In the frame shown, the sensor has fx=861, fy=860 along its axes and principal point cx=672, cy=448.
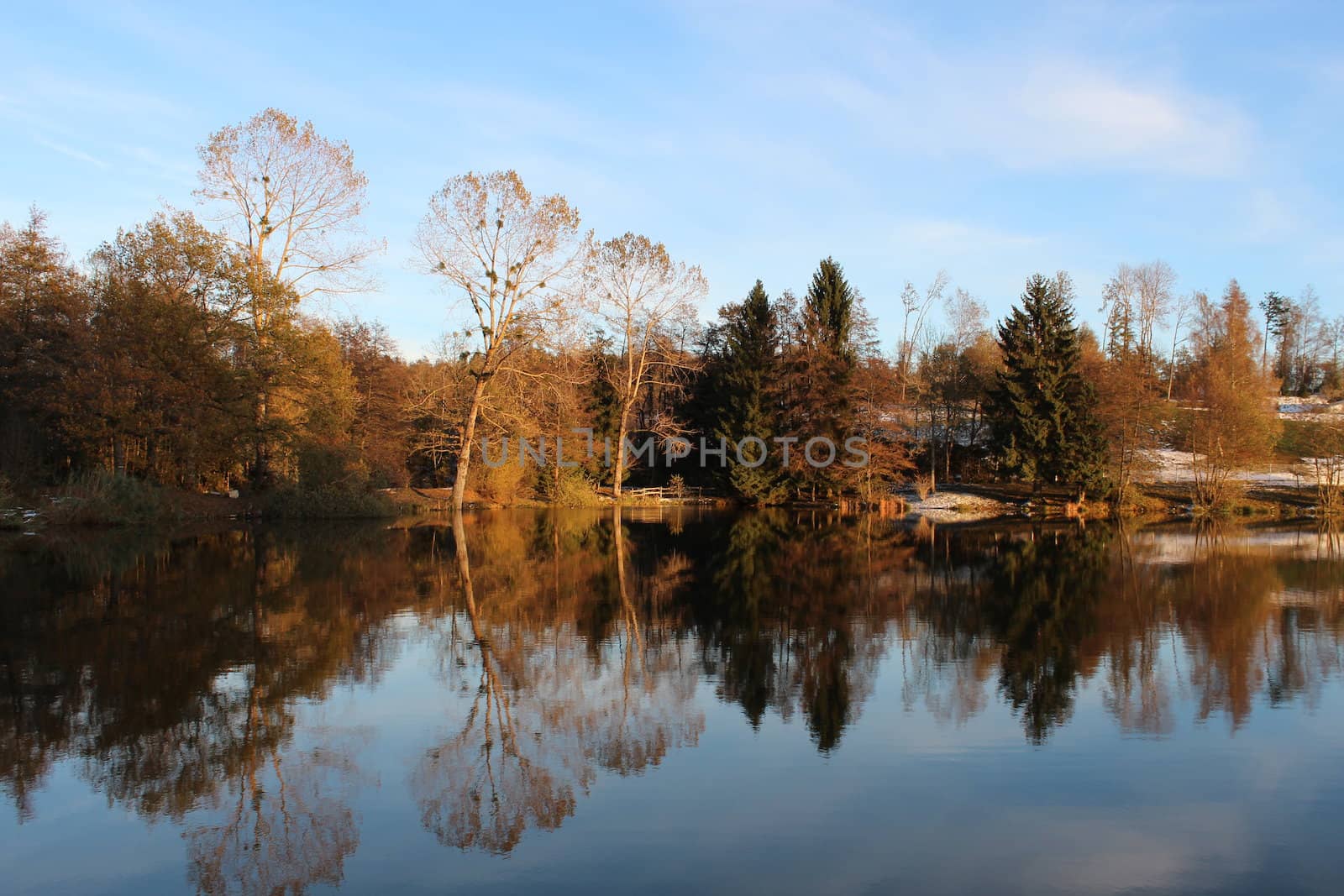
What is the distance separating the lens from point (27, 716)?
577cm

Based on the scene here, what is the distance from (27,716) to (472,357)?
77.4 ft

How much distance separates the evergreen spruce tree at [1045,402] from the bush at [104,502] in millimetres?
27326

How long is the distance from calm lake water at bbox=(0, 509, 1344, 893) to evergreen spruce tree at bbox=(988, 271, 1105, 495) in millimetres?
19381

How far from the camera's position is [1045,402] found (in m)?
31.3

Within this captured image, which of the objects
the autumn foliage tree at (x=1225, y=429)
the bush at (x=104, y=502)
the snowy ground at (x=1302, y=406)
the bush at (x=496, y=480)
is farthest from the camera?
the snowy ground at (x=1302, y=406)

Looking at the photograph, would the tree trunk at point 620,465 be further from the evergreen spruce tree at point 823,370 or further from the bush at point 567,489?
the evergreen spruce tree at point 823,370

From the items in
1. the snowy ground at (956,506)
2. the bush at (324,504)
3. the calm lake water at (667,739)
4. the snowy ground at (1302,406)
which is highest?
the snowy ground at (1302,406)

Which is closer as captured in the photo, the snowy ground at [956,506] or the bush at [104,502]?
the bush at [104,502]

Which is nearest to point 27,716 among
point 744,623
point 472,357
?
point 744,623

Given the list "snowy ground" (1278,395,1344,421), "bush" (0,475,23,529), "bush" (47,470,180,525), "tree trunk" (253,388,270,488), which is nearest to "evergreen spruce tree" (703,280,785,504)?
"tree trunk" (253,388,270,488)

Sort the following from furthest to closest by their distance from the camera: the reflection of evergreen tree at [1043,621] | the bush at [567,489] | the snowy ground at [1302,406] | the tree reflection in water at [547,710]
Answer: the snowy ground at [1302,406] < the bush at [567,489] < the reflection of evergreen tree at [1043,621] < the tree reflection in water at [547,710]

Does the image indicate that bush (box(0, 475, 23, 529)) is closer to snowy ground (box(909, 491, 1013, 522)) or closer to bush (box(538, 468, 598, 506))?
bush (box(538, 468, 598, 506))

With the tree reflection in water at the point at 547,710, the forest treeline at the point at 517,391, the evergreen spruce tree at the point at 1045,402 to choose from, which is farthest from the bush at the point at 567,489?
the tree reflection in water at the point at 547,710

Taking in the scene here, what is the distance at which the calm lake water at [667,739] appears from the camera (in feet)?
12.7
